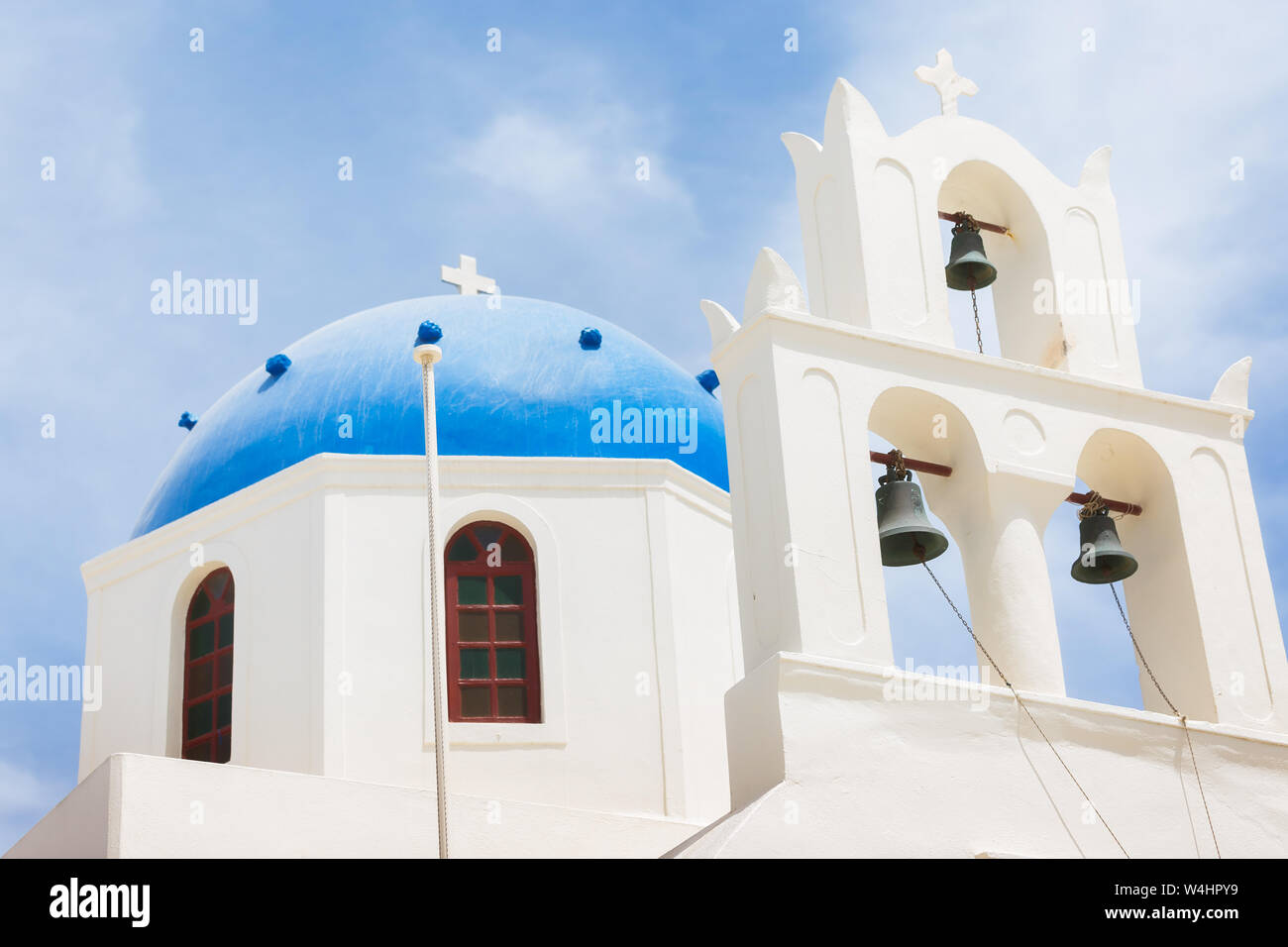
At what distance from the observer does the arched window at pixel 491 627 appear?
1159 cm

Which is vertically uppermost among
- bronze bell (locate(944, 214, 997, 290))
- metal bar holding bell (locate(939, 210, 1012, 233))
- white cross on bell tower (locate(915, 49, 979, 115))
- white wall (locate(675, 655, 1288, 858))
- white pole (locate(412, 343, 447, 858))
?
white cross on bell tower (locate(915, 49, 979, 115))

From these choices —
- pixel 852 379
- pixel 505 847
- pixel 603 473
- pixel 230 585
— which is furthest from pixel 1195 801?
pixel 230 585

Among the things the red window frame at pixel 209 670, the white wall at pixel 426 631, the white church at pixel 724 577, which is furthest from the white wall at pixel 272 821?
the red window frame at pixel 209 670

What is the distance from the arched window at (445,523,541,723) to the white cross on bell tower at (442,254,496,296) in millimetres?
2887

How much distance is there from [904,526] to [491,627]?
3351 millimetres

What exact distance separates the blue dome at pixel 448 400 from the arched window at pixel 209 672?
710mm

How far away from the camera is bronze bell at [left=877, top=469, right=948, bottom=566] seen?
31.5 ft

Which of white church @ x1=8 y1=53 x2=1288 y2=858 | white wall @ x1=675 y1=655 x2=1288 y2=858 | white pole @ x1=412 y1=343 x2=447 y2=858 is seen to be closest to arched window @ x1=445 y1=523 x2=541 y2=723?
white church @ x1=8 y1=53 x2=1288 y2=858

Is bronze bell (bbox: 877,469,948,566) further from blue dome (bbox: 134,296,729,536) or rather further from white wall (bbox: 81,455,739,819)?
blue dome (bbox: 134,296,729,536)

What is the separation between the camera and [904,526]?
31.4 ft

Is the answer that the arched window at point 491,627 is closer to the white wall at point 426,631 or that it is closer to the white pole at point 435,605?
the white wall at point 426,631

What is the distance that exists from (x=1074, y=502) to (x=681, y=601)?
115 inches
